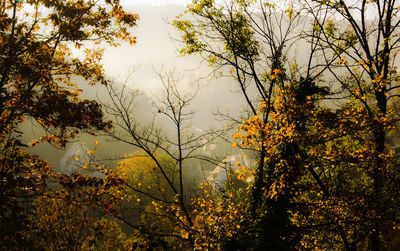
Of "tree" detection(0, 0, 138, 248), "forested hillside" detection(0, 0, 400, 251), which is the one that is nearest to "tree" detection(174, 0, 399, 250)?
"forested hillside" detection(0, 0, 400, 251)

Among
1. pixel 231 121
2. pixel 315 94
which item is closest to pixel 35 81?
pixel 231 121

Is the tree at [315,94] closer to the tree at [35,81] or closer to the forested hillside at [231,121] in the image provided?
the forested hillside at [231,121]

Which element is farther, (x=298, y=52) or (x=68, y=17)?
(x=298, y=52)

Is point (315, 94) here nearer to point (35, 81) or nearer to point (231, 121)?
point (231, 121)

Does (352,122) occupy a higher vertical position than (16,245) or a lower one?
higher

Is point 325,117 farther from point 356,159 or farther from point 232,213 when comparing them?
point 232,213

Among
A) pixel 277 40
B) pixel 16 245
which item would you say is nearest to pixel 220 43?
pixel 277 40

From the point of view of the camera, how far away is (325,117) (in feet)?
23.1

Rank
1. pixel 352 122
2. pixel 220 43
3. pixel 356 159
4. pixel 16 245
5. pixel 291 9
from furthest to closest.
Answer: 1. pixel 220 43
2. pixel 291 9
3. pixel 352 122
4. pixel 356 159
5. pixel 16 245

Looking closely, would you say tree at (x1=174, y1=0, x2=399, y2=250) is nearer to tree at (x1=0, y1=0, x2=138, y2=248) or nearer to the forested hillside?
the forested hillside

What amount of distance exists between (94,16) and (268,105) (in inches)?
237

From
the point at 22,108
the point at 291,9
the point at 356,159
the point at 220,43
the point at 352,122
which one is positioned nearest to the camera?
the point at 22,108

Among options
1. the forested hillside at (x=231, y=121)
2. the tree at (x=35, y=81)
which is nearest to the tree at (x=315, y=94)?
the forested hillside at (x=231, y=121)

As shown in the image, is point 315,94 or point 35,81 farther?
point 315,94
